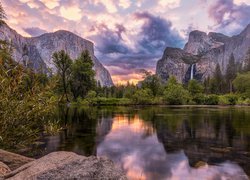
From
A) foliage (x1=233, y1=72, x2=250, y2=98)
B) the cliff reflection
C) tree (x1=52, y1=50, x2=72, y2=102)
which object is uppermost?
tree (x1=52, y1=50, x2=72, y2=102)

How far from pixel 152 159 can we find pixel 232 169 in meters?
3.70

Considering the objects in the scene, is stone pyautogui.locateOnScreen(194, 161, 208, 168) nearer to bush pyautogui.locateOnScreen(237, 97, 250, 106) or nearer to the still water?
the still water

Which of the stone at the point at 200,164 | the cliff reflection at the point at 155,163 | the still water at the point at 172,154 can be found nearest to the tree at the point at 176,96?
the still water at the point at 172,154

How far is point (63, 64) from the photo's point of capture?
84812 mm

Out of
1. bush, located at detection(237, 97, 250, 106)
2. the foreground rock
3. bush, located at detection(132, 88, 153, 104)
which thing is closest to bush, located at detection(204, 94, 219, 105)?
bush, located at detection(237, 97, 250, 106)

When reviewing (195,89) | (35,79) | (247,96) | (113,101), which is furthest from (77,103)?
(35,79)

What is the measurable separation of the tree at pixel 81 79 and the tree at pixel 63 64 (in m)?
2.12

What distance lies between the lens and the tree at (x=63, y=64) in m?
81.3

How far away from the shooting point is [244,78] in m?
113

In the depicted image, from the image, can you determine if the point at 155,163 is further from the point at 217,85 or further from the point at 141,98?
the point at 217,85

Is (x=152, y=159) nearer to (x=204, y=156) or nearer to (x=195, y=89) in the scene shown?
(x=204, y=156)

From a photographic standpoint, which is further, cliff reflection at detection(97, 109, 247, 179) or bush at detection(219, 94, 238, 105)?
bush at detection(219, 94, 238, 105)

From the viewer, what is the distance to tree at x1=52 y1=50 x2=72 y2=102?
267ft

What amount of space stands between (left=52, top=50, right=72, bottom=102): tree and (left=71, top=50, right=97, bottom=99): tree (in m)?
2.12
